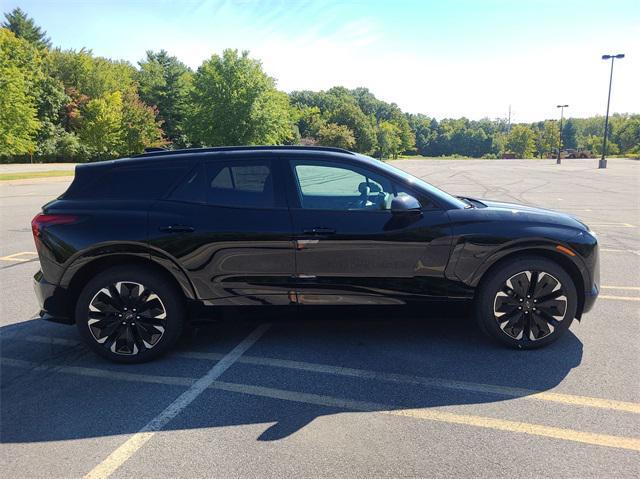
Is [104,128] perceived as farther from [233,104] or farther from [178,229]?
[178,229]

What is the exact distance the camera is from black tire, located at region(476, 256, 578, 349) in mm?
3672

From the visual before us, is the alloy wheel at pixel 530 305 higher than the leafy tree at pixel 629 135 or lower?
lower

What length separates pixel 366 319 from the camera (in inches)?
147

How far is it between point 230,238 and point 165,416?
136cm

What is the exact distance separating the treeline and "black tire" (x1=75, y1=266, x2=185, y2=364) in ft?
113

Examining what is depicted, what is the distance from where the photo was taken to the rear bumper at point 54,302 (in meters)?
3.68

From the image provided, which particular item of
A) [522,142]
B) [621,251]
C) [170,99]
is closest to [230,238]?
[621,251]

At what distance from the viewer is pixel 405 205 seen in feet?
11.6

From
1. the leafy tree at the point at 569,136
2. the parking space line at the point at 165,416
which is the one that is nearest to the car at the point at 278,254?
the parking space line at the point at 165,416

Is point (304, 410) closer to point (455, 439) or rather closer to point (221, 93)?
point (455, 439)

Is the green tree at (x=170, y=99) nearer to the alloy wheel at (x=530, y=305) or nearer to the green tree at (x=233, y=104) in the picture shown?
the green tree at (x=233, y=104)

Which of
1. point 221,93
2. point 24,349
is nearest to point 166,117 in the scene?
point 221,93

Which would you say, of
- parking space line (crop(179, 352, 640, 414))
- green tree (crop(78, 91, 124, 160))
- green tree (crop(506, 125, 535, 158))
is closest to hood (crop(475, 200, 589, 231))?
parking space line (crop(179, 352, 640, 414))

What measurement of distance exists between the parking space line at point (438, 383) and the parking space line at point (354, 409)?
0.33 meters
